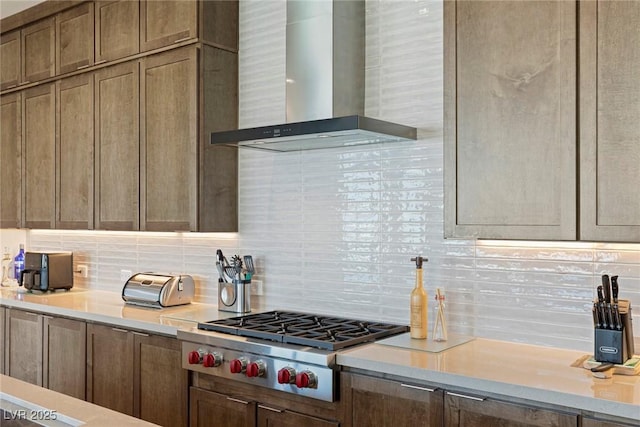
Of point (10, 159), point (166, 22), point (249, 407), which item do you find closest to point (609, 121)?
point (249, 407)

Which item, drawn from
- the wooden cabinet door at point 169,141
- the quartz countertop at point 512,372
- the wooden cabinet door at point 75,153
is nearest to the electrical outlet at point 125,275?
the wooden cabinet door at point 75,153

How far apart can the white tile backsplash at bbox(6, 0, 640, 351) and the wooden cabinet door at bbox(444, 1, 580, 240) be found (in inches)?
14.4

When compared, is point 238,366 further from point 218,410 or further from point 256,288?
point 256,288

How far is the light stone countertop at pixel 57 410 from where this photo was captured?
134cm

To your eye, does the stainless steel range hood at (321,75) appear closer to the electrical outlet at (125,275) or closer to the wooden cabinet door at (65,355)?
the wooden cabinet door at (65,355)

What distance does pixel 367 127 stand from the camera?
2.48m

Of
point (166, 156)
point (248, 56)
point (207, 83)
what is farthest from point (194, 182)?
point (248, 56)

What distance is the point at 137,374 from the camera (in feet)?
10.2

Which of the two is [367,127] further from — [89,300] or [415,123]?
[89,300]

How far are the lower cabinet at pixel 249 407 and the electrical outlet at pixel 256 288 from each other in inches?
28.2

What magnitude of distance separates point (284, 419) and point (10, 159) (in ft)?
10.9

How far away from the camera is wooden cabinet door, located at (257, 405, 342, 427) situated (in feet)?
7.68

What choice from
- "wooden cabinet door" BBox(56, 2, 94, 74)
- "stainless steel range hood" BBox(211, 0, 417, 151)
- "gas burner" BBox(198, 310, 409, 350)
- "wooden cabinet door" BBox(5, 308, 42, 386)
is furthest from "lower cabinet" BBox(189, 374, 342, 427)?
"wooden cabinet door" BBox(56, 2, 94, 74)

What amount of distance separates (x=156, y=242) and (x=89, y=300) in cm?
55
